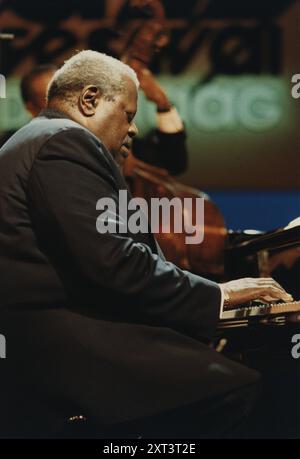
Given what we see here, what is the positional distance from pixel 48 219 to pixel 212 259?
5.22ft

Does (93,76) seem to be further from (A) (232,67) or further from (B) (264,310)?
(A) (232,67)

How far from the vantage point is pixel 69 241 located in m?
1.67

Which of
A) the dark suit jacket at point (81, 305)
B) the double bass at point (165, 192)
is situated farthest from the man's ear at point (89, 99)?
the double bass at point (165, 192)

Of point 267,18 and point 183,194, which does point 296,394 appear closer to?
point 183,194

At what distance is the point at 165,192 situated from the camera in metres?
3.36

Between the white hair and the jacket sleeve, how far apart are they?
19 centimetres

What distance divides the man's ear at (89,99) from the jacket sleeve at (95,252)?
0.16m

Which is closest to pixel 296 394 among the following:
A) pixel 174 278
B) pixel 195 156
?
pixel 174 278

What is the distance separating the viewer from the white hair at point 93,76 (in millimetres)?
1892

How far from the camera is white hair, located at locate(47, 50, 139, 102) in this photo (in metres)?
1.89

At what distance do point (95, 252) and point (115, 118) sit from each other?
43 centimetres
